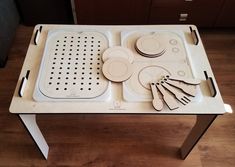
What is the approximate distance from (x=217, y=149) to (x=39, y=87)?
0.99 m

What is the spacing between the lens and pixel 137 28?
3.44ft

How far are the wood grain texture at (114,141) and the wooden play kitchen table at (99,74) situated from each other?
0.16 meters

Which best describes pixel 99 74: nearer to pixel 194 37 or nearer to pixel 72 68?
pixel 72 68

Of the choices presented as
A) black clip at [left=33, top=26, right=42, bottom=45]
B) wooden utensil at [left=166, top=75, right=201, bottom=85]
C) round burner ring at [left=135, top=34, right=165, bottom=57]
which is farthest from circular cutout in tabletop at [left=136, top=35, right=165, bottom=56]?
black clip at [left=33, top=26, right=42, bottom=45]

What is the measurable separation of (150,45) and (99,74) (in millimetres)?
257

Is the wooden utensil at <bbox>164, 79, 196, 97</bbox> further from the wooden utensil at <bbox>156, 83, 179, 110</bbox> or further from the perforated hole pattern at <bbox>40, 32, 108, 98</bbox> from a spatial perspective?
the perforated hole pattern at <bbox>40, 32, 108, 98</bbox>

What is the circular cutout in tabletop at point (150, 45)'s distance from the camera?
945 mm

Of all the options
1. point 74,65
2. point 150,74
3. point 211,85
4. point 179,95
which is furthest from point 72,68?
point 211,85

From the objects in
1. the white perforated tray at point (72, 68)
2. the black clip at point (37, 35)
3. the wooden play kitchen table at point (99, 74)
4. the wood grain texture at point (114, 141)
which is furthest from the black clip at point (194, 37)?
the black clip at point (37, 35)

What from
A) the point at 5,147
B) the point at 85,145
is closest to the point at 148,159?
the point at 85,145

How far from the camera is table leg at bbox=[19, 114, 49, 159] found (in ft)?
2.83

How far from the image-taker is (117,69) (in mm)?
890

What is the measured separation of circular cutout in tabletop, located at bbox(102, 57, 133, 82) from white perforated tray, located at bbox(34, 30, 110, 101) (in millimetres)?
25

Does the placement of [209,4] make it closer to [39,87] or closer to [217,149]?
[217,149]
